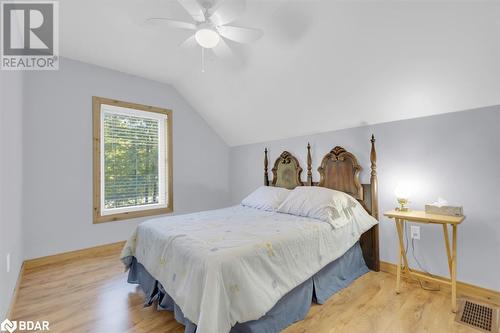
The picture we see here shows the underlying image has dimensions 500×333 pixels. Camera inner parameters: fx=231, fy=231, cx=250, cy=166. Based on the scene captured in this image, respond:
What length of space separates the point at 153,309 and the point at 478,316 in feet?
8.62

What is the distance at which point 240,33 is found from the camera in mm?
1897

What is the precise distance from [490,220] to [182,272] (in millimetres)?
2641

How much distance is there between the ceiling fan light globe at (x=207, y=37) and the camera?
1.80m

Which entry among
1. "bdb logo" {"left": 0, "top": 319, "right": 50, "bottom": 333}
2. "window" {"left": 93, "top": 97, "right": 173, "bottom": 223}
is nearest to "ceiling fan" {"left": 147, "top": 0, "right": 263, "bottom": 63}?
"window" {"left": 93, "top": 97, "right": 173, "bottom": 223}

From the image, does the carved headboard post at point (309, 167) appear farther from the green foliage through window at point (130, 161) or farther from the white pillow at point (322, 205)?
the green foliage through window at point (130, 161)

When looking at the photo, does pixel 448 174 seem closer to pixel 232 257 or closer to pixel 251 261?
pixel 251 261

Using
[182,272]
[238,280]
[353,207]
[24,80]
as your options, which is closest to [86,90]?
[24,80]

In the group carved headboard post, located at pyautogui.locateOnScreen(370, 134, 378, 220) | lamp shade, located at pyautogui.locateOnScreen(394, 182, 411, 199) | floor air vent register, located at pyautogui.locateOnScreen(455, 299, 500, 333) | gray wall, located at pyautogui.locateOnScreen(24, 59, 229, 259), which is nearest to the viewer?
floor air vent register, located at pyautogui.locateOnScreen(455, 299, 500, 333)

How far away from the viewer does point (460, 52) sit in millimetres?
1844

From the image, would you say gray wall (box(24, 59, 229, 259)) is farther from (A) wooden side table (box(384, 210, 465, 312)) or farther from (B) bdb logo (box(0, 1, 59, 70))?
(A) wooden side table (box(384, 210, 465, 312))

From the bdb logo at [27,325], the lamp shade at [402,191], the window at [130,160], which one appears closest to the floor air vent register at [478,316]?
the lamp shade at [402,191]

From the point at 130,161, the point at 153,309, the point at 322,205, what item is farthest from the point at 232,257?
the point at 130,161

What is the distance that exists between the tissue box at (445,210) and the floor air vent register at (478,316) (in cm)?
77

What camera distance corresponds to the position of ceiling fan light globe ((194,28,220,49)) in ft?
5.91
